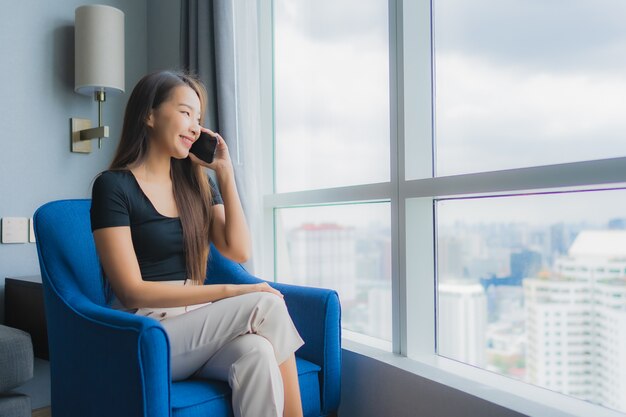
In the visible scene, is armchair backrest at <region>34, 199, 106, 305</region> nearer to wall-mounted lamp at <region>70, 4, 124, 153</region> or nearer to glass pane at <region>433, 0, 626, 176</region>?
wall-mounted lamp at <region>70, 4, 124, 153</region>

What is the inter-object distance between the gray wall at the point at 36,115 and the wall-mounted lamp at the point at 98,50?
0.15 metres

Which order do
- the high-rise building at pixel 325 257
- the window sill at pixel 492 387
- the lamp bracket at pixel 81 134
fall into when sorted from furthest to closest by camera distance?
the lamp bracket at pixel 81 134
the high-rise building at pixel 325 257
the window sill at pixel 492 387

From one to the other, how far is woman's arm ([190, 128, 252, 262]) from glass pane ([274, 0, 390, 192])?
60cm

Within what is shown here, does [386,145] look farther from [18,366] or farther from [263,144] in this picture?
[18,366]

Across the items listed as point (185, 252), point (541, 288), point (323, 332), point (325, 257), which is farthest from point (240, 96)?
point (541, 288)

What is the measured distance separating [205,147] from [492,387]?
113 cm

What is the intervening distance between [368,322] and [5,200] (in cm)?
171

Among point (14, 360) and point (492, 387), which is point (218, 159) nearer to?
point (14, 360)

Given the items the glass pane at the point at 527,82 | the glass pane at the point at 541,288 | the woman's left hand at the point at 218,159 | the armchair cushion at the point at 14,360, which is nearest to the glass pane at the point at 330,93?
the glass pane at the point at 527,82

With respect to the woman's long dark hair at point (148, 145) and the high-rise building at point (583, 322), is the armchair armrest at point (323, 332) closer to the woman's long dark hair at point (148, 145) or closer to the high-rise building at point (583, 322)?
the woman's long dark hair at point (148, 145)

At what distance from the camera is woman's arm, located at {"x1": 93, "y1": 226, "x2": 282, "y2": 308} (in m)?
1.44

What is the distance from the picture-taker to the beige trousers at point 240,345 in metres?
1.35

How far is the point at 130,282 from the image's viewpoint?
1.44 metres

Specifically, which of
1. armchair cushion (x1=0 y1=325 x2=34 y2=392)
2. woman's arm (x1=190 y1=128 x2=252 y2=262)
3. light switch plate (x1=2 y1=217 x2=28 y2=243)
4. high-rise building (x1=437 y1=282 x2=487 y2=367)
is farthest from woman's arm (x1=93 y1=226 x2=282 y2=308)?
light switch plate (x1=2 y1=217 x2=28 y2=243)
